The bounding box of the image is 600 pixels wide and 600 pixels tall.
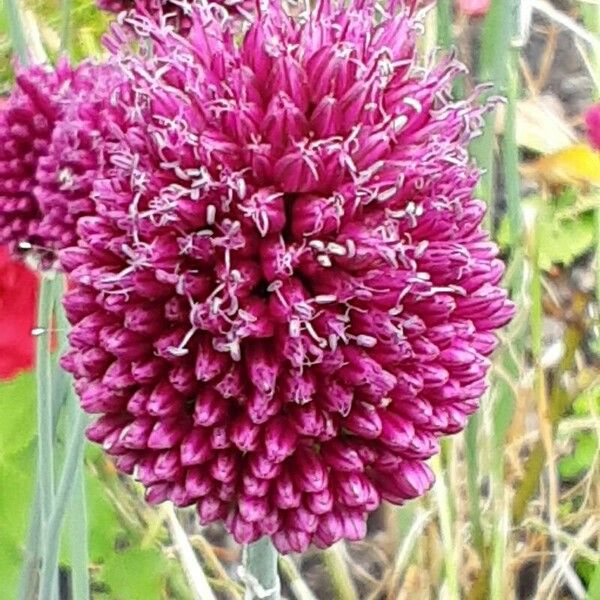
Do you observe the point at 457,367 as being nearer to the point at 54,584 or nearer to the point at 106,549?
the point at 54,584

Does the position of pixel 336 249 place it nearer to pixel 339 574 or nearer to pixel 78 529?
pixel 78 529

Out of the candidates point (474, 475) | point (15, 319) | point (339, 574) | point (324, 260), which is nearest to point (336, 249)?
point (324, 260)

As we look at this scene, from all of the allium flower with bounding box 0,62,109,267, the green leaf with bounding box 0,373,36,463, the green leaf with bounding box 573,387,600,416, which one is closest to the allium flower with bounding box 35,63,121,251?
the allium flower with bounding box 0,62,109,267

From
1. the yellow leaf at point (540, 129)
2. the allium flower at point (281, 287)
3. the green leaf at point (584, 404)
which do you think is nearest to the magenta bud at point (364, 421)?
the allium flower at point (281, 287)

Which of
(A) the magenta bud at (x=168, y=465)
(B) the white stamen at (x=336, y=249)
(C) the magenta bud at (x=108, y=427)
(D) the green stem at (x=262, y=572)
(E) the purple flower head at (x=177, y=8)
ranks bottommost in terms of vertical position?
(D) the green stem at (x=262, y=572)

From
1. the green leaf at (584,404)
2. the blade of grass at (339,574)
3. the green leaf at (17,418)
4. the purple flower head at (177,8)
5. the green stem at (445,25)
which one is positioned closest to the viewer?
the purple flower head at (177,8)

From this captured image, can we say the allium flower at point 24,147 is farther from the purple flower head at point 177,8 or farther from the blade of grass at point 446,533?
the blade of grass at point 446,533

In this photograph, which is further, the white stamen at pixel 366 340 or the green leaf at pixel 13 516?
the green leaf at pixel 13 516
